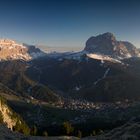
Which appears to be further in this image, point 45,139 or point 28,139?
point 45,139

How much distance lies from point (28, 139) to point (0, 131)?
10.9 metres

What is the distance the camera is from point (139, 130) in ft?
362

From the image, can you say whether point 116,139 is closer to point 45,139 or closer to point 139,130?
point 139,130

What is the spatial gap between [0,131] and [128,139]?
4233 centimetres

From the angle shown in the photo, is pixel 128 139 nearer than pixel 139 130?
Yes

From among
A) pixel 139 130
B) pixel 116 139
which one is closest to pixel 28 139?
pixel 116 139

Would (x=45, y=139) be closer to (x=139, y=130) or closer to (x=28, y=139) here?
(x=28, y=139)

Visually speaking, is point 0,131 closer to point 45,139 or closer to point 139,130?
point 45,139

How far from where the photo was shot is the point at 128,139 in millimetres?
100438

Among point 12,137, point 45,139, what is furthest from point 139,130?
point 12,137

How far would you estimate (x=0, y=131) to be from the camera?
349ft

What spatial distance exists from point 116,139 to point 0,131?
39.0 m

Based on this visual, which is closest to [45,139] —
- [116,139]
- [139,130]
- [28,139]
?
[28,139]

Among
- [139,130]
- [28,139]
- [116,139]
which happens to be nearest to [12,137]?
[28,139]
